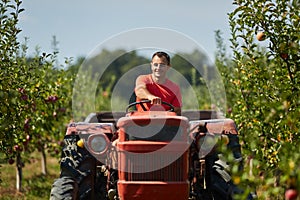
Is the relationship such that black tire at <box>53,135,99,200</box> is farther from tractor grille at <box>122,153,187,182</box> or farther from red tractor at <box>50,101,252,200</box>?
tractor grille at <box>122,153,187,182</box>

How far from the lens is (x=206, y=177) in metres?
6.18

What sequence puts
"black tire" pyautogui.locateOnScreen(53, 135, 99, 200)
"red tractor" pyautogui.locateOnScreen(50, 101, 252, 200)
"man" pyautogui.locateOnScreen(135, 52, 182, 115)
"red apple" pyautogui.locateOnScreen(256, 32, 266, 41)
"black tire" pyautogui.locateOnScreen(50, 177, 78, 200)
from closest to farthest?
"red tractor" pyautogui.locateOnScreen(50, 101, 252, 200)
"black tire" pyautogui.locateOnScreen(50, 177, 78, 200)
"black tire" pyautogui.locateOnScreen(53, 135, 99, 200)
"red apple" pyautogui.locateOnScreen(256, 32, 266, 41)
"man" pyautogui.locateOnScreen(135, 52, 182, 115)

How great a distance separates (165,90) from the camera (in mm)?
6387

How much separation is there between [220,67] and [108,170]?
6035 mm

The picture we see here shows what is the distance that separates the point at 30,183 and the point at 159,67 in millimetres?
5639

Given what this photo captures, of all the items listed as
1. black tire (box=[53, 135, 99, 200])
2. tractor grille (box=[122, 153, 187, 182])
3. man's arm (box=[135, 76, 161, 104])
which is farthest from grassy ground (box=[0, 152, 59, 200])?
tractor grille (box=[122, 153, 187, 182])

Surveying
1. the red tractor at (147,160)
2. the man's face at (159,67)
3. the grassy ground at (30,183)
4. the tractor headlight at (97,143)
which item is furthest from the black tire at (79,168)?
the grassy ground at (30,183)

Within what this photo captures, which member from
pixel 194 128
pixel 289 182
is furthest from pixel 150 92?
pixel 289 182

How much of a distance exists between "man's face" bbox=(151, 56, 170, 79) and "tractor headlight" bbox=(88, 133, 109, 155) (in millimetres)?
1001

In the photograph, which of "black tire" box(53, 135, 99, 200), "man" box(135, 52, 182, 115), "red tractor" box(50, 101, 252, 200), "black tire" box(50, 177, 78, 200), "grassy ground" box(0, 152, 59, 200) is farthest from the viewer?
"grassy ground" box(0, 152, 59, 200)

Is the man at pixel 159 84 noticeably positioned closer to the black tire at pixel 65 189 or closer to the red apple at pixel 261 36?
the red apple at pixel 261 36

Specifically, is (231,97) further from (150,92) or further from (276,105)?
(276,105)

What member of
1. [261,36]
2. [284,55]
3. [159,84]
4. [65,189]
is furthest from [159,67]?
[65,189]

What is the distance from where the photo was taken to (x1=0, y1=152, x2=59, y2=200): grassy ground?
936cm
